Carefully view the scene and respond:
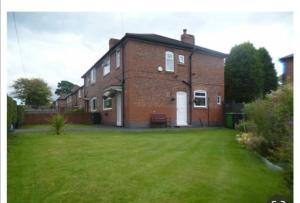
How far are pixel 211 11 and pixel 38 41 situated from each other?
3.35 m

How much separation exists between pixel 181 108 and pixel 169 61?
2.95 m

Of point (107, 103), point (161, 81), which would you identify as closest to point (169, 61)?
point (161, 81)

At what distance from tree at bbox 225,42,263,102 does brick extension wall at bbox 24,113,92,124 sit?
1263cm

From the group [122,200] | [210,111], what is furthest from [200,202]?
[210,111]

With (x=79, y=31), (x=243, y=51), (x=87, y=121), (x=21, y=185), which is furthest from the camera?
(x=243, y=51)

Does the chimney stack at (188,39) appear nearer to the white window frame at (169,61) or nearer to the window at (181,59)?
the window at (181,59)

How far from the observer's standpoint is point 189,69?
1528cm

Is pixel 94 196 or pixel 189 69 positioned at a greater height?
pixel 189 69

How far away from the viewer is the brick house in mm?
13250

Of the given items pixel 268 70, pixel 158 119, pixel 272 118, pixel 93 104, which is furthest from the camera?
pixel 268 70

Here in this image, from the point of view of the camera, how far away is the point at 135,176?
3.92 m

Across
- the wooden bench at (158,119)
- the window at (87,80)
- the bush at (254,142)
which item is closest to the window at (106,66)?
the wooden bench at (158,119)

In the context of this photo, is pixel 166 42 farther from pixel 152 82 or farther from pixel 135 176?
pixel 135 176

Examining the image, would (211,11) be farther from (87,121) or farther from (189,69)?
(87,121)
